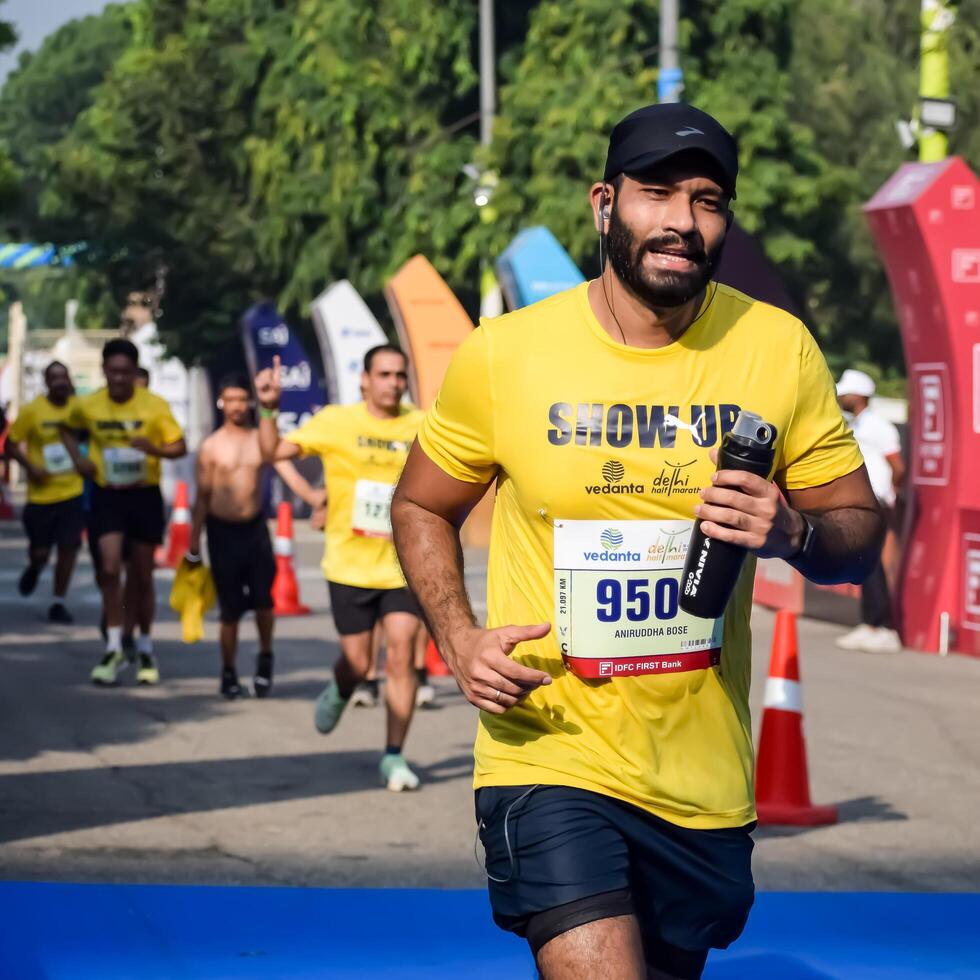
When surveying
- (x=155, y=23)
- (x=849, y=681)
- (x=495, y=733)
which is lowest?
(x=849, y=681)

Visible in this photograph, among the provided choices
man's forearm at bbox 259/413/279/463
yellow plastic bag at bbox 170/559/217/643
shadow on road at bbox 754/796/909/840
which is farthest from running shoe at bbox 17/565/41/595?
shadow on road at bbox 754/796/909/840

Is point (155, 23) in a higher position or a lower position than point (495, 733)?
higher

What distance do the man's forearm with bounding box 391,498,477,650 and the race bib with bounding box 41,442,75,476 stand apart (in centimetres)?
1317

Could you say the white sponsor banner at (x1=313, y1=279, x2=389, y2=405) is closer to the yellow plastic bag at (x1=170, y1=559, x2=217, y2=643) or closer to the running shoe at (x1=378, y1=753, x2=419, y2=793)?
the yellow plastic bag at (x1=170, y1=559, x2=217, y2=643)

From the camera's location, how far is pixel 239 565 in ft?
40.1

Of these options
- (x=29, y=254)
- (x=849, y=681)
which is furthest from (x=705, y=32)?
(x=29, y=254)

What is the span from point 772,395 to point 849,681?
9580 millimetres

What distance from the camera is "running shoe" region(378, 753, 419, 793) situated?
9055mm

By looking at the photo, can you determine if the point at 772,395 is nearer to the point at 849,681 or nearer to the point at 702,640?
the point at 702,640

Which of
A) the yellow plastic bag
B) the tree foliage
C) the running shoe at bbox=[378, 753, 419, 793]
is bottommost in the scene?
the running shoe at bbox=[378, 753, 419, 793]

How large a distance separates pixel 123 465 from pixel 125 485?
14cm

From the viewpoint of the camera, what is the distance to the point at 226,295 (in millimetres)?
40656

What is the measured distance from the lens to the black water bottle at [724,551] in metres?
3.37

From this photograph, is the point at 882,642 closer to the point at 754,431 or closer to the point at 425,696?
the point at 425,696
